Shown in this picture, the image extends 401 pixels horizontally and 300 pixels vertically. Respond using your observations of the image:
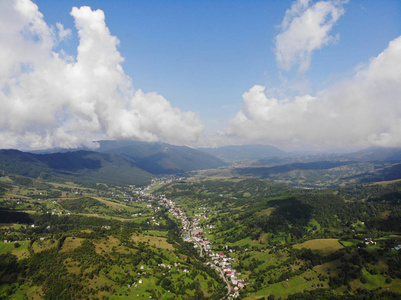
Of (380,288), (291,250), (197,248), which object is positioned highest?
(380,288)

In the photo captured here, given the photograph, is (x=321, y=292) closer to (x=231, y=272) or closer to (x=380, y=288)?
(x=380, y=288)

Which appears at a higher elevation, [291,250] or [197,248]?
[291,250]

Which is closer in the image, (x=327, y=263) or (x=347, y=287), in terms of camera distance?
(x=347, y=287)

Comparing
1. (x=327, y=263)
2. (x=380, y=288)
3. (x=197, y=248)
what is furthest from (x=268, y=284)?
(x=197, y=248)

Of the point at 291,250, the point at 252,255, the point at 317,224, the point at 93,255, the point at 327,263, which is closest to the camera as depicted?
the point at 93,255

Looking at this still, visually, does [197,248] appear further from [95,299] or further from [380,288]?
[380,288]

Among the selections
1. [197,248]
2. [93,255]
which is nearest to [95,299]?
[93,255]

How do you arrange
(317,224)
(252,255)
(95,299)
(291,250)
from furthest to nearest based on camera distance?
(317,224)
(252,255)
(291,250)
(95,299)

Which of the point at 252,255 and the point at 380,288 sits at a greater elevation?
the point at 380,288

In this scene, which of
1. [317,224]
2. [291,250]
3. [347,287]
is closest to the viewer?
[347,287]
